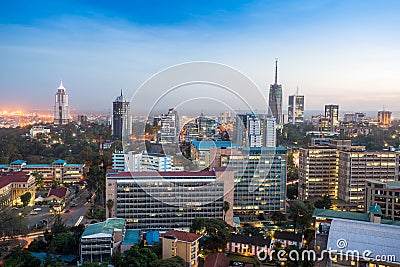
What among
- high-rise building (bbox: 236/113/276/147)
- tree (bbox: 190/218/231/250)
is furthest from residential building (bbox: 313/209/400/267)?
high-rise building (bbox: 236/113/276/147)

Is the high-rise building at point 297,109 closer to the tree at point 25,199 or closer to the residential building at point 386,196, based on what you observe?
the residential building at point 386,196

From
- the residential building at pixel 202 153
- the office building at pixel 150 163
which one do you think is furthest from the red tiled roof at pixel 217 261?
the office building at pixel 150 163

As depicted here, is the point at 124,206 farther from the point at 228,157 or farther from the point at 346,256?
the point at 346,256

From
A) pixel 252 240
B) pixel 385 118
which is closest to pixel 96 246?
pixel 252 240

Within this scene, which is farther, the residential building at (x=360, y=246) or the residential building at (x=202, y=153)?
the residential building at (x=202, y=153)

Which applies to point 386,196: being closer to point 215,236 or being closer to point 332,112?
point 215,236

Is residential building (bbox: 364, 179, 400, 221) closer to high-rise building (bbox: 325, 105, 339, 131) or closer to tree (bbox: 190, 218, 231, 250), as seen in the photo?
tree (bbox: 190, 218, 231, 250)
